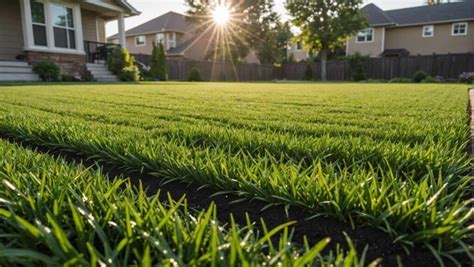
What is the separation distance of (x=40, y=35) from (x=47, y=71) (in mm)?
1859

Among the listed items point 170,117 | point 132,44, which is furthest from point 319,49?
point 170,117

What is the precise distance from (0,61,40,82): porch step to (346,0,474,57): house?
25.6m

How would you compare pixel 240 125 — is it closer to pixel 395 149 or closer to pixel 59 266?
pixel 395 149

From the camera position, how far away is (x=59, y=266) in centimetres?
77

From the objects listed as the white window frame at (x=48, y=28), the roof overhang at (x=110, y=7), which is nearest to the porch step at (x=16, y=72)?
the white window frame at (x=48, y=28)

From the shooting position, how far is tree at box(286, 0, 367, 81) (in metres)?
27.8

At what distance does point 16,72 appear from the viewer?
11.7 m

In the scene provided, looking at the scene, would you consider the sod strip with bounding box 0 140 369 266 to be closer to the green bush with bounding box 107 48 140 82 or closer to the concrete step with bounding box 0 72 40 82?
the concrete step with bounding box 0 72 40 82

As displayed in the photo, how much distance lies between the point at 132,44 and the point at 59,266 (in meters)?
36.4

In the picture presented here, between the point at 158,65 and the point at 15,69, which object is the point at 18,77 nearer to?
the point at 15,69

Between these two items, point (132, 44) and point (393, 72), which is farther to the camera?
point (132, 44)

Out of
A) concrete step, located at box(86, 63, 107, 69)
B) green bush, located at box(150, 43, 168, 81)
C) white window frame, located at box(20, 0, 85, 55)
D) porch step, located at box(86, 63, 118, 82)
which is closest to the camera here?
white window frame, located at box(20, 0, 85, 55)

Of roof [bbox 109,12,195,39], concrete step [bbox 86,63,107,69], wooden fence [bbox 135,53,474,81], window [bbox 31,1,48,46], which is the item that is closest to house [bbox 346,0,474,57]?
wooden fence [bbox 135,53,474,81]

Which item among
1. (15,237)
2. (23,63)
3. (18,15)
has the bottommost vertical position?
(15,237)
